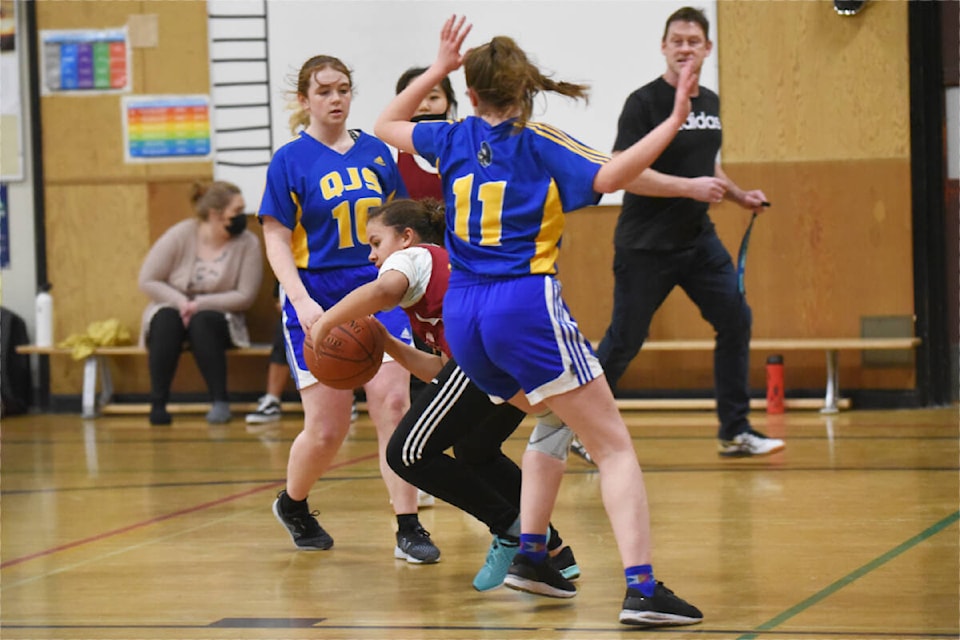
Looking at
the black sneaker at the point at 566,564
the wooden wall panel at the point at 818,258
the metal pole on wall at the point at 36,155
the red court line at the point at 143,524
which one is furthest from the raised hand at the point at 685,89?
the metal pole on wall at the point at 36,155

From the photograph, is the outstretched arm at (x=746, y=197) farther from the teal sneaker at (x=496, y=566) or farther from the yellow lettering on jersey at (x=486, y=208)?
the yellow lettering on jersey at (x=486, y=208)

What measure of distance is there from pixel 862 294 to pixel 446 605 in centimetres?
528

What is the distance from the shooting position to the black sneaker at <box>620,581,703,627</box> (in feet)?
11.8

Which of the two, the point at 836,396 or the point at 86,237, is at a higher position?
the point at 86,237

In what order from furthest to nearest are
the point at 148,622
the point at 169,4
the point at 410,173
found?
the point at 169,4 → the point at 410,173 → the point at 148,622

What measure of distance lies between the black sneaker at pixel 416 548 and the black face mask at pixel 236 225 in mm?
4886

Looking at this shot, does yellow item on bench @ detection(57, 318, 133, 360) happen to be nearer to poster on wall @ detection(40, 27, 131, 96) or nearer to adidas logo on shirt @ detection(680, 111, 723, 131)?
poster on wall @ detection(40, 27, 131, 96)

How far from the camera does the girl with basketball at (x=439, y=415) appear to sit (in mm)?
3910

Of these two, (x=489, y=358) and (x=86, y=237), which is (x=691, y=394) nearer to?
(x=86, y=237)

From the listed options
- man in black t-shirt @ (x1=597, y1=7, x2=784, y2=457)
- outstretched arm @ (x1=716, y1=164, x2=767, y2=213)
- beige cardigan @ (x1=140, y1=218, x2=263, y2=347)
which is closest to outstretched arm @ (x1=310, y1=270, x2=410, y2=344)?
man in black t-shirt @ (x1=597, y1=7, x2=784, y2=457)

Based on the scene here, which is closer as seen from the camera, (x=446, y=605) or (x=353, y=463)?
(x=446, y=605)

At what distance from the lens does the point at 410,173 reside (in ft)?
18.7

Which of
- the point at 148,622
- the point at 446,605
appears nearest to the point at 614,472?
the point at 446,605

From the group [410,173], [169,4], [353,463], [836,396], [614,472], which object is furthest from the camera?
[169,4]
